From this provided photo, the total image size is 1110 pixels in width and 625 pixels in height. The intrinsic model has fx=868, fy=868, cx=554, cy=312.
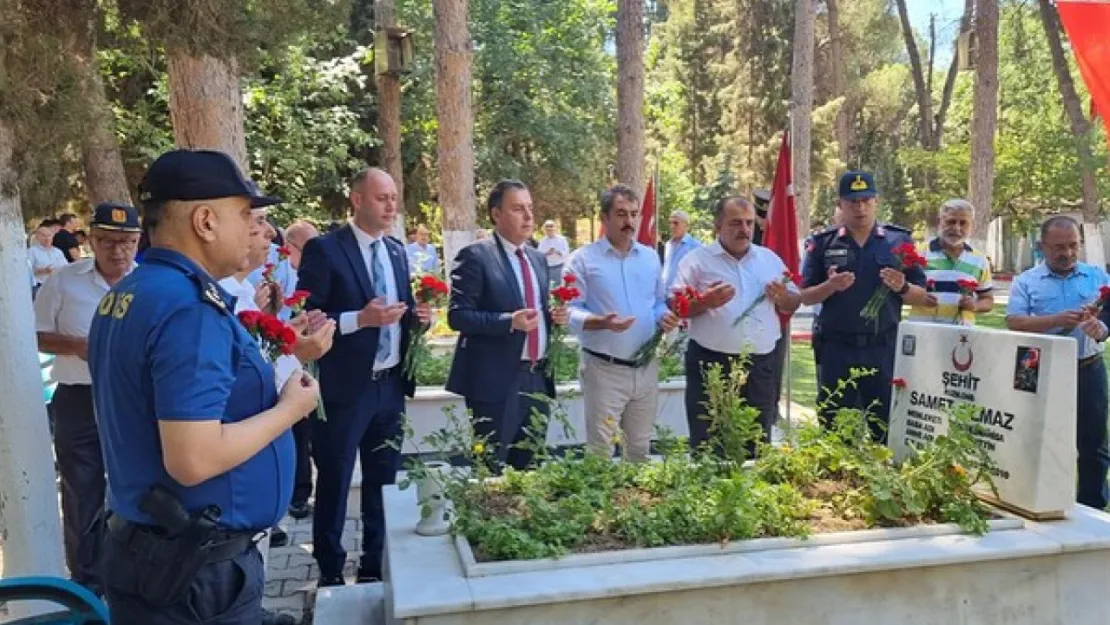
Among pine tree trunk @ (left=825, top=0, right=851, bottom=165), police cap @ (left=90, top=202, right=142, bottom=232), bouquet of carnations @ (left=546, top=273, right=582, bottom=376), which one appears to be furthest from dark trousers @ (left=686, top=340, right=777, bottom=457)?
pine tree trunk @ (left=825, top=0, right=851, bottom=165)

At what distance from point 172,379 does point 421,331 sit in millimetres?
2608

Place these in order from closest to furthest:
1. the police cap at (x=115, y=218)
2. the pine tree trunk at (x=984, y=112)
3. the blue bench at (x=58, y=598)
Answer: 1. the blue bench at (x=58, y=598)
2. the police cap at (x=115, y=218)
3. the pine tree trunk at (x=984, y=112)

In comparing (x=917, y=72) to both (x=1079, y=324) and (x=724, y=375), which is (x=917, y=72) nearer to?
(x=1079, y=324)

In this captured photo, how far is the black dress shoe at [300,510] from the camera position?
5.68 metres

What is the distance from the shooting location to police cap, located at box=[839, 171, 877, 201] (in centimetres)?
559

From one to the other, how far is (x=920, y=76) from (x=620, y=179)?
71.3ft

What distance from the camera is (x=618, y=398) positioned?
16.8ft

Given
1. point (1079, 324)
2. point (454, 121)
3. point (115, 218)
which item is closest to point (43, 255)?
point (454, 121)

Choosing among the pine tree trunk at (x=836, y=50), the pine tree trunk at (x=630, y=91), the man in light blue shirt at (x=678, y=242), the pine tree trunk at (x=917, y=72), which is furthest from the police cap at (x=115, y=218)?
the pine tree trunk at (x=917, y=72)

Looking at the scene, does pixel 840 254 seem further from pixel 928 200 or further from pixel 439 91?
pixel 928 200

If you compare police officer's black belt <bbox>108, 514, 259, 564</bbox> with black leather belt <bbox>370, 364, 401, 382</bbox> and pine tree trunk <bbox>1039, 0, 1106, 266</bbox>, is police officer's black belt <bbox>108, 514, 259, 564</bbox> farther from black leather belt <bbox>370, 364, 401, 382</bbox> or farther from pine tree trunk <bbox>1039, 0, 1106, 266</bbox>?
pine tree trunk <bbox>1039, 0, 1106, 266</bbox>

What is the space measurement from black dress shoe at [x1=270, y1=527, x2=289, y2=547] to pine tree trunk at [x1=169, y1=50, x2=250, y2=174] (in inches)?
112

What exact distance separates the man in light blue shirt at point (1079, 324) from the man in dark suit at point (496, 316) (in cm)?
303

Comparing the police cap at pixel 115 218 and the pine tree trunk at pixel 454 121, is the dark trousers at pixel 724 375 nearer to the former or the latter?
the police cap at pixel 115 218
